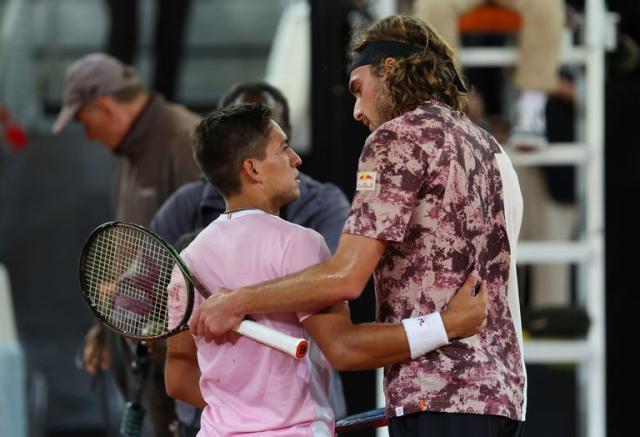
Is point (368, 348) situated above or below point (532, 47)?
below

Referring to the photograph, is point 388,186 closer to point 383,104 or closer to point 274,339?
point 383,104

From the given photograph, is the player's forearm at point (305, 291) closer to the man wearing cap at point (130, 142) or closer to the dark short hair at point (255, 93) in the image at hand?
the dark short hair at point (255, 93)

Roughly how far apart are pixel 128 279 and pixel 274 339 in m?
0.50

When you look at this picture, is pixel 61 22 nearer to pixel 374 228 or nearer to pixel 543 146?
pixel 543 146

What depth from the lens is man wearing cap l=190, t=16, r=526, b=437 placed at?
113 inches

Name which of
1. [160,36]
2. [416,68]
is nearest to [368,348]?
[416,68]

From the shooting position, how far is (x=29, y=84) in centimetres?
904

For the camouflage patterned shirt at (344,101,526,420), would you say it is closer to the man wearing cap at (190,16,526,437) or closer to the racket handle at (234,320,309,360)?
the man wearing cap at (190,16,526,437)

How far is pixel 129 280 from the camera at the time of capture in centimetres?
320

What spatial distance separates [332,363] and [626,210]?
9.80 feet

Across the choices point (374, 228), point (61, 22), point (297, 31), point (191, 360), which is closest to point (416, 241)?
point (374, 228)

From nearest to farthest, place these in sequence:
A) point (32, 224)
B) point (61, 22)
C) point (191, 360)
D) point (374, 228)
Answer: point (374, 228)
point (191, 360)
point (32, 224)
point (61, 22)

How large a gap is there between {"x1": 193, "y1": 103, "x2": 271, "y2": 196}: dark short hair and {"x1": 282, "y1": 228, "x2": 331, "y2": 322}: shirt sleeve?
187mm

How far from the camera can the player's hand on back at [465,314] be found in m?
2.88
